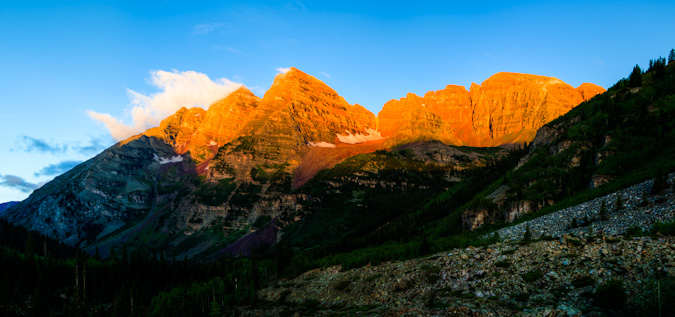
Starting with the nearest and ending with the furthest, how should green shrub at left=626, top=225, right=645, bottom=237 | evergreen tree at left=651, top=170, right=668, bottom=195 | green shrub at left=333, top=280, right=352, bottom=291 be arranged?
green shrub at left=626, top=225, right=645, bottom=237, evergreen tree at left=651, top=170, right=668, bottom=195, green shrub at left=333, top=280, right=352, bottom=291

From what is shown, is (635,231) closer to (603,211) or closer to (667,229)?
(667,229)

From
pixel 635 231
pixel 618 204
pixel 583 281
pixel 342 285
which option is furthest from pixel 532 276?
pixel 342 285

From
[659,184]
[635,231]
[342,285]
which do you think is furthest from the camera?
[342,285]

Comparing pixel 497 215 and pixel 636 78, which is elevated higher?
pixel 636 78

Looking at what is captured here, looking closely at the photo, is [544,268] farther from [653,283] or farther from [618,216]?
[618,216]

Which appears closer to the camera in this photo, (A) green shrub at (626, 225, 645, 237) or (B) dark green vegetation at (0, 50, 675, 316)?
(A) green shrub at (626, 225, 645, 237)

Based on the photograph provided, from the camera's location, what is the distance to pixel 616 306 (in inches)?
985

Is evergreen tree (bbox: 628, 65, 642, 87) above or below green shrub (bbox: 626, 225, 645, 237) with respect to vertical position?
above

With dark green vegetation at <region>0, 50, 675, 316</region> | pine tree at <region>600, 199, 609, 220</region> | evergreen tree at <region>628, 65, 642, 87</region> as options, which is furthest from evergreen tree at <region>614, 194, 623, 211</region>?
evergreen tree at <region>628, 65, 642, 87</region>

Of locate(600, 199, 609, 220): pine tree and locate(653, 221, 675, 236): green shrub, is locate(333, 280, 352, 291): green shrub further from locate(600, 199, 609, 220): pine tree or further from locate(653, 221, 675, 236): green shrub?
locate(653, 221, 675, 236): green shrub

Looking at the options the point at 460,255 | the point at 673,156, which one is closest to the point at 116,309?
the point at 460,255

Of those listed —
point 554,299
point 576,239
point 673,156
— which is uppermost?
point 673,156

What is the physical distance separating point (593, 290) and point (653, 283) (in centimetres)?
400

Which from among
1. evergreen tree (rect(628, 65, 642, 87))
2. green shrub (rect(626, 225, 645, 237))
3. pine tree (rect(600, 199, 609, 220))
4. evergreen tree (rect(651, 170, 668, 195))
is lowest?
green shrub (rect(626, 225, 645, 237))
